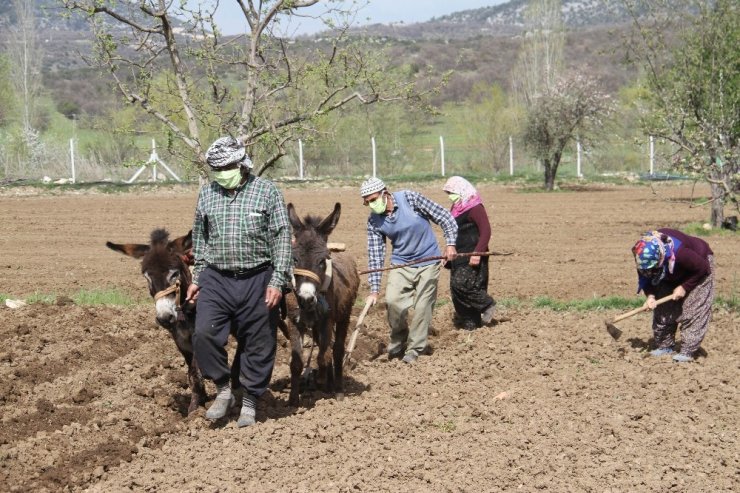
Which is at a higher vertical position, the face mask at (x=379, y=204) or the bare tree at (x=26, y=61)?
the bare tree at (x=26, y=61)

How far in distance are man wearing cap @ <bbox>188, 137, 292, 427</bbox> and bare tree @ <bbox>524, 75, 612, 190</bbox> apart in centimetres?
3069

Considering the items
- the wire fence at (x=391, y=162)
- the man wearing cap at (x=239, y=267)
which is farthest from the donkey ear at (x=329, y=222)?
the wire fence at (x=391, y=162)

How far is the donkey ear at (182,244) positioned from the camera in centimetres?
817

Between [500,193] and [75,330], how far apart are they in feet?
87.0

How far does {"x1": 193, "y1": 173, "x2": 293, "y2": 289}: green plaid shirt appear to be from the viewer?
7.51 m

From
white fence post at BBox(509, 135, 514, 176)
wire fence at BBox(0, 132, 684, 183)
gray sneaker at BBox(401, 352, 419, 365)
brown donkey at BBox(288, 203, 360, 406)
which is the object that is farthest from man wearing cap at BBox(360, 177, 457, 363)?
white fence post at BBox(509, 135, 514, 176)

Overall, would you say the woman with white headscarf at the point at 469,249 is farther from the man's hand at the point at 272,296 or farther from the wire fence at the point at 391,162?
the wire fence at the point at 391,162

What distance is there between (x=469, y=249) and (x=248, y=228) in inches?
186

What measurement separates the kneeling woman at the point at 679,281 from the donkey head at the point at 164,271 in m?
4.27

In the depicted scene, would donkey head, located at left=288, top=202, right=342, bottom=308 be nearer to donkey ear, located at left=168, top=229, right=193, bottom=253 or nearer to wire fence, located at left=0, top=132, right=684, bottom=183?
donkey ear, located at left=168, top=229, right=193, bottom=253

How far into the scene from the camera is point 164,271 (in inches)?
309

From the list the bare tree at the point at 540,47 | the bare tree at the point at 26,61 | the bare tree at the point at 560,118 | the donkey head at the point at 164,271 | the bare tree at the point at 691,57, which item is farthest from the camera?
the bare tree at the point at 540,47

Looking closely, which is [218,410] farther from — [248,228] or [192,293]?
[248,228]

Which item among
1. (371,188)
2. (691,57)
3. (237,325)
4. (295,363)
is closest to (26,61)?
(691,57)
